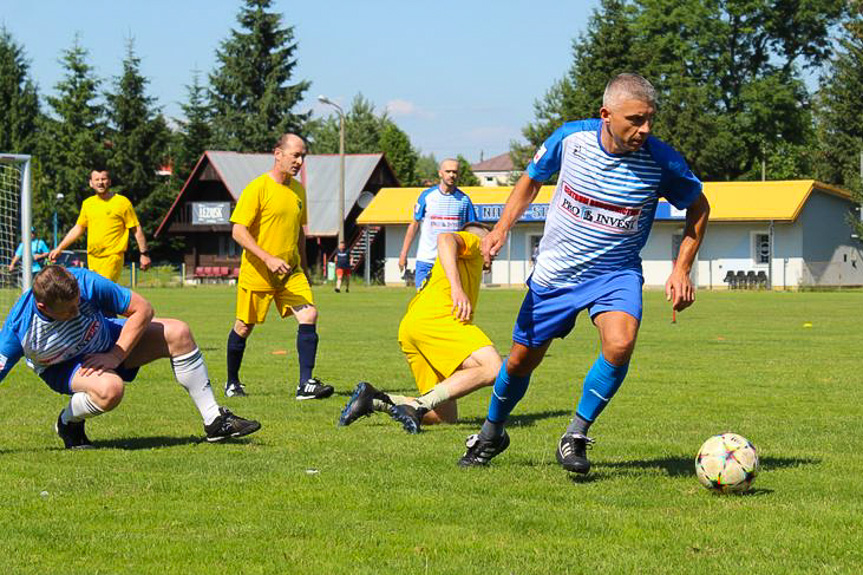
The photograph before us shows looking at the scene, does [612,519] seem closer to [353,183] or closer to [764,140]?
[353,183]

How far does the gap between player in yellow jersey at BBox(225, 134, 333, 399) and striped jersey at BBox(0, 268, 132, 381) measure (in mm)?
3385

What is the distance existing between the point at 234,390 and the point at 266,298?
873 millimetres

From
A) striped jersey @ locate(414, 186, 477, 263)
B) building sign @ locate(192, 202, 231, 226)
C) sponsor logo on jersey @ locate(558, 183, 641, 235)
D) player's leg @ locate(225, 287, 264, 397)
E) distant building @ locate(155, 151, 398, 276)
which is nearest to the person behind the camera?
sponsor logo on jersey @ locate(558, 183, 641, 235)

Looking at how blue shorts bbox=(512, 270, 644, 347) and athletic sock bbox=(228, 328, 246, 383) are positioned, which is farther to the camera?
athletic sock bbox=(228, 328, 246, 383)

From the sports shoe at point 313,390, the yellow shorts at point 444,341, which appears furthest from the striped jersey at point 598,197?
the sports shoe at point 313,390

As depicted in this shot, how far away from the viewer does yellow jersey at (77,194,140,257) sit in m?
13.8

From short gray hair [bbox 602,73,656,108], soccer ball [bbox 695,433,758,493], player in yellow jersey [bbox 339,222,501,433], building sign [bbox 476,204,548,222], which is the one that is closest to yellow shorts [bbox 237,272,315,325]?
player in yellow jersey [bbox 339,222,501,433]

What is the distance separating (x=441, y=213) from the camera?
13.4m

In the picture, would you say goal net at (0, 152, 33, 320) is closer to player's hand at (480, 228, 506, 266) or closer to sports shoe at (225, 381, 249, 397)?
sports shoe at (225, 381, 249, 397)

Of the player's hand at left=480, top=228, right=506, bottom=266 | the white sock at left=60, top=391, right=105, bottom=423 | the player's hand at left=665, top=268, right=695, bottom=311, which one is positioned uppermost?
the player's hand at left=480, top=228, right=506, bottom=266

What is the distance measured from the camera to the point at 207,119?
269ft

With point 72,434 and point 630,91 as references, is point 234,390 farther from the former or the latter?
point 630,91

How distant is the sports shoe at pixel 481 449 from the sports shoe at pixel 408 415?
4.90ft

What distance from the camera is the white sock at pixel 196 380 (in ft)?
26.0
